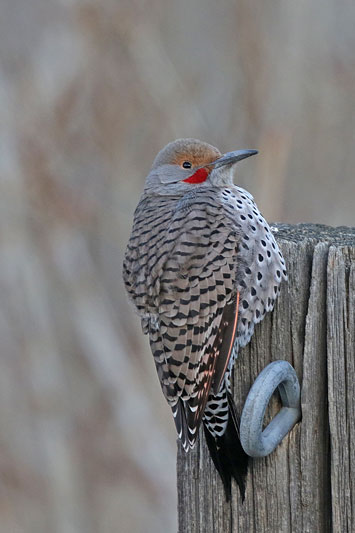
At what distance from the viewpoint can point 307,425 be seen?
2174 mm

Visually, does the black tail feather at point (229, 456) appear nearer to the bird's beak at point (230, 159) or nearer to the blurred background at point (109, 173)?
the bird's beak at point (230, 159)

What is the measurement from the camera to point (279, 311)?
2.28 metres

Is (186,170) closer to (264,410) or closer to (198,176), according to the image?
(198,176)

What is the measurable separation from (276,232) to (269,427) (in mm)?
883

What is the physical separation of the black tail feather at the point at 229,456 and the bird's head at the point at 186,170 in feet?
3.81

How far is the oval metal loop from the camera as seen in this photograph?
2090 mm

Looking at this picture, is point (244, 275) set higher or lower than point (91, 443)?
higher

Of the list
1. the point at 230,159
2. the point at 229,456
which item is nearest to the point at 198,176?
the point at 230,159

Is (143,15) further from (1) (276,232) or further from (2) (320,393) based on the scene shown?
(2) (320,393)

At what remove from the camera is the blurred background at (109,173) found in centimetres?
600

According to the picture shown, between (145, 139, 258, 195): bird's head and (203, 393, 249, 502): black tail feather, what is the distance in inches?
45.7

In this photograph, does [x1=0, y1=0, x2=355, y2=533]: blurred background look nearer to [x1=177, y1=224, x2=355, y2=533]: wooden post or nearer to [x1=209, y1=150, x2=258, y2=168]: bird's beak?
[x1=209, y1=150, x2=258, y2=168]: bird's beak

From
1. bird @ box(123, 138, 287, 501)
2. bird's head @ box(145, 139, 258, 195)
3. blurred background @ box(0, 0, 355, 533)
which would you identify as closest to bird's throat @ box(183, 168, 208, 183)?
bird's head @ box(145, 139, 258, 195)

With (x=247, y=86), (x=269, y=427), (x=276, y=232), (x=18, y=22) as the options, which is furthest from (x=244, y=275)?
(x=18, y=22)
